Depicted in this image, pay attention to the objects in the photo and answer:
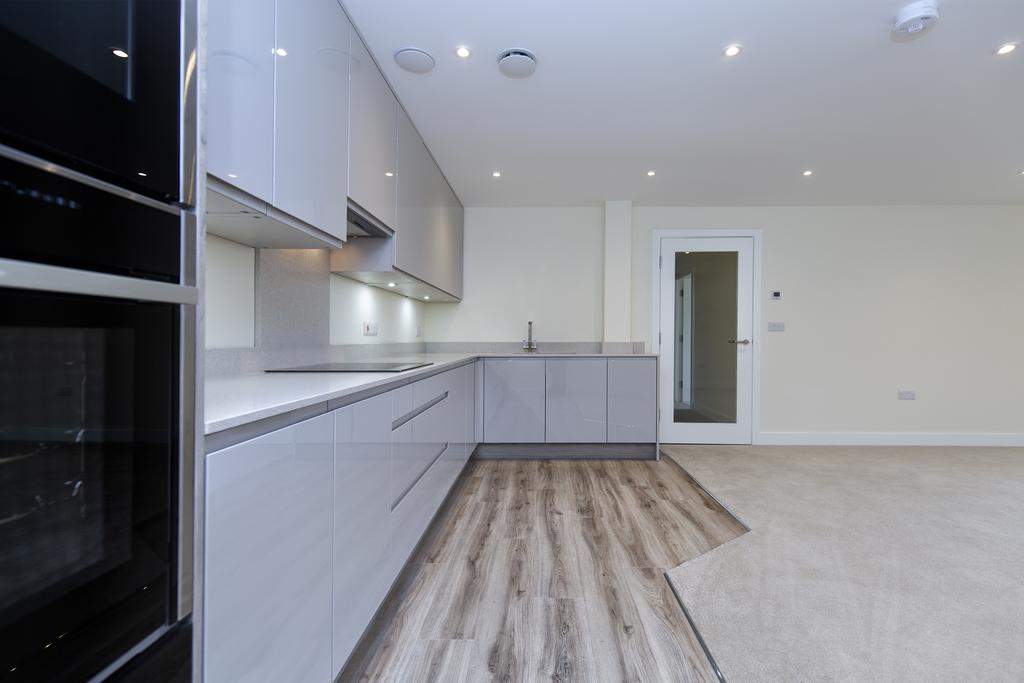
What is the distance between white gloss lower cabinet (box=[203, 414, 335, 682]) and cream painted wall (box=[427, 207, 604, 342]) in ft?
10.8

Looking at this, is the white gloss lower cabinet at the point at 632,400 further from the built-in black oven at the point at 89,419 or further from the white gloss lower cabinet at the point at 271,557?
the built-in black oven at the point at 89,419

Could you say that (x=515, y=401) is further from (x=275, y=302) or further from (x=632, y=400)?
(x=275, y=302)

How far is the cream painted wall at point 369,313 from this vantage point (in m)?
2.38

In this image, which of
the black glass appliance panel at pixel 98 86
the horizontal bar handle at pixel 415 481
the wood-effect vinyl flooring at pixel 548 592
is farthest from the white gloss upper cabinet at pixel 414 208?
the black glass appliance panel at pixel 98 86

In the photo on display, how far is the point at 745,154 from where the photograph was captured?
307cm

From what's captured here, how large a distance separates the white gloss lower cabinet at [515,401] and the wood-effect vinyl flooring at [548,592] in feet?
2.56

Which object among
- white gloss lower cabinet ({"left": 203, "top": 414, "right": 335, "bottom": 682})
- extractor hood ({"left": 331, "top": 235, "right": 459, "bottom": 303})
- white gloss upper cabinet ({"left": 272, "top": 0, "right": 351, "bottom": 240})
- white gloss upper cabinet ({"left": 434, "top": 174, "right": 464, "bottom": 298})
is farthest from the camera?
white gloss upper cabinet ({"left": 434, "top": 174, "right": 464, "bottom": 298})

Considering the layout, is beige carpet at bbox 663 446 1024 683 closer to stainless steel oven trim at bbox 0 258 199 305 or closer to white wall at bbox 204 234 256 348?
stainless steel oven trim at bbox 0 258 199 305

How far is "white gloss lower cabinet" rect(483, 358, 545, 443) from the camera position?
12.1 feet

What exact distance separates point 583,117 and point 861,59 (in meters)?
1.31

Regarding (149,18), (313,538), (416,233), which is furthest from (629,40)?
(313,538)

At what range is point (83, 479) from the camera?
1.59ft

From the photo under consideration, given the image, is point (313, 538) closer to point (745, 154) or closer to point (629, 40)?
point (629, 40)

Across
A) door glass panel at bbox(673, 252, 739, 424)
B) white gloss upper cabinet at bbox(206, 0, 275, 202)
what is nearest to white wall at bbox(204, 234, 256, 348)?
white gloss upper cabinet at bbox(206, 0, 275, 202)
